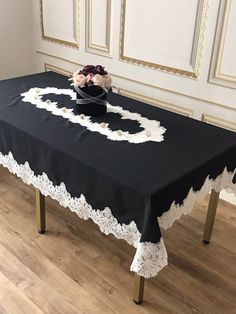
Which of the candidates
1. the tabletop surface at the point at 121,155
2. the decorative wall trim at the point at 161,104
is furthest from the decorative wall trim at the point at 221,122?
the tabletop surface at the point at 121,155

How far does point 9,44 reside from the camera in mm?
3262

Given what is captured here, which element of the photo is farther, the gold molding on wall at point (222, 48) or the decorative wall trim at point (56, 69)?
the decorative wall trim at point (56, 69)

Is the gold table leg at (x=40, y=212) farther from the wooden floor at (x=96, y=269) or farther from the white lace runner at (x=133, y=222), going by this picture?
the white lace runner at (x=133, y=222)

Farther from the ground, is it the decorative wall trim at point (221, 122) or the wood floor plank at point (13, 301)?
the decorative wall trim at point (221, 122)

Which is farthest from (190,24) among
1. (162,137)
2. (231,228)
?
(231,228)

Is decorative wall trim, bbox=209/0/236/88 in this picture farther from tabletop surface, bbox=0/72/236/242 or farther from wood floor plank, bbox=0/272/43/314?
wood floor plank, bbox=0/272/43/314

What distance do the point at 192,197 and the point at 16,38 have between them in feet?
7.86

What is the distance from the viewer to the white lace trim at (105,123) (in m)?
1.84

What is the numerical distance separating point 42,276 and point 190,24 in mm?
1658

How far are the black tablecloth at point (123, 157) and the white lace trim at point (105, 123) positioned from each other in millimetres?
36

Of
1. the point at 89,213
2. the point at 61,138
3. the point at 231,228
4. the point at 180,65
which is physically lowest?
the point at 231,228

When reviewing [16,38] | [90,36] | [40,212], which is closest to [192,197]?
[40,212]

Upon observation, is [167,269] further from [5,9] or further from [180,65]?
[5,9]

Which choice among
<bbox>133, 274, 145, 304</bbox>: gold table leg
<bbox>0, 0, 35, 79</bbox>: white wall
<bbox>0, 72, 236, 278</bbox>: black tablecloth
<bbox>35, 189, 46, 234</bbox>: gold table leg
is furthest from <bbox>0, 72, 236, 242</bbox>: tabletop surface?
<bbox>0, 0, 35, 79</bbox>: white wall
